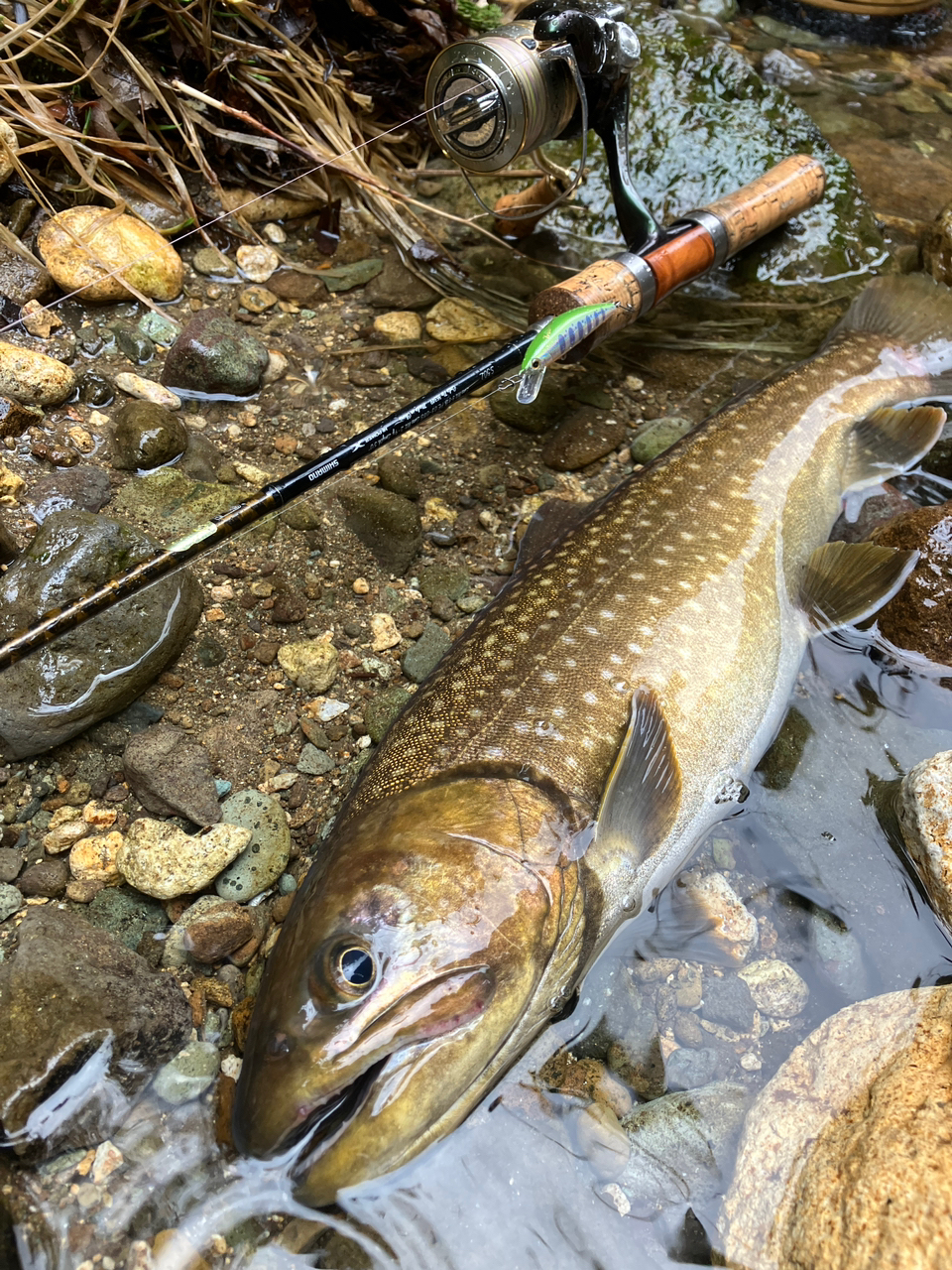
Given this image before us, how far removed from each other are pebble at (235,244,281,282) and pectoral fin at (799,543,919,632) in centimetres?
326

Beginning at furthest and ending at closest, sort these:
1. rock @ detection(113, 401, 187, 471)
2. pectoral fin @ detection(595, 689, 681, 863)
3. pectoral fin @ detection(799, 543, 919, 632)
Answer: rock @ detection(113, 401, 187, 471), pectoral fin @ detection(799, 543, 919, 632), pectoral fin @ detection(595, 689, 681, 863)

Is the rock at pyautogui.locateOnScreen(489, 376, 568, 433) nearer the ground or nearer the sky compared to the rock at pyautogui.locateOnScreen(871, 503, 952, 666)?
nearer the sky

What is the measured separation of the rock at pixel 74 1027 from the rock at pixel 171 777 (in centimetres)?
50

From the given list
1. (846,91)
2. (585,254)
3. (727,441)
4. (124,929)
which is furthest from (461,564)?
(846,91)

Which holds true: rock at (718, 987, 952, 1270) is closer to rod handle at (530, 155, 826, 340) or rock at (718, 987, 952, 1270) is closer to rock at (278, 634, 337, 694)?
rock at (278, 634, 337, 694)

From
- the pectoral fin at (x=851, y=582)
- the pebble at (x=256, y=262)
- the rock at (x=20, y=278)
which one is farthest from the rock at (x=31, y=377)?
the pectoral fin at (x=851, y=582)

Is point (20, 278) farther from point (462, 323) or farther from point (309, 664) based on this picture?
point (309, 664)

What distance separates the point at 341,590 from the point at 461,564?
1.82 feet

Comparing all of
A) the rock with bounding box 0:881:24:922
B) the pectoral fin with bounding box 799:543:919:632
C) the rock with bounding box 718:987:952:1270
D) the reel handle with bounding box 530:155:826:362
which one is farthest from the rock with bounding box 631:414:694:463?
the rock with bounding box 0:881:24:922

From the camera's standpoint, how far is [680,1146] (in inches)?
95.7

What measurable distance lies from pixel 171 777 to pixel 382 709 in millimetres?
804

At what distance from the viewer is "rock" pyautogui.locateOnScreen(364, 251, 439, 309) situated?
15.2ft

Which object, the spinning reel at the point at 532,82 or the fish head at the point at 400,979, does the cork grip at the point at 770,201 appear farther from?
the fish head at the point at 400,979

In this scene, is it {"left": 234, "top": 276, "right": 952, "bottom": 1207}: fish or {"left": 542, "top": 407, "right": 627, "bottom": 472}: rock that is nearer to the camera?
{"left": 234, "top": 276, "right": 952, "bottom": 1207}: fish
